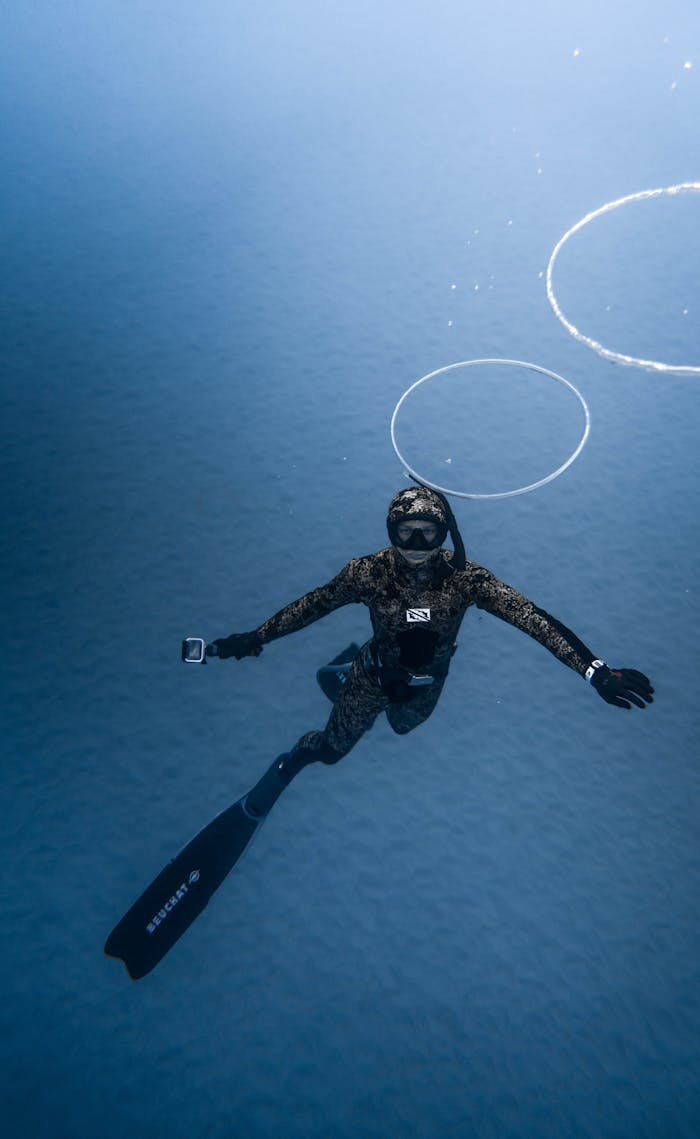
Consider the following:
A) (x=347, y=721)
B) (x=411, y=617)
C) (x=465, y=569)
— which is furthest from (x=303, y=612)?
(x=465, y=569)

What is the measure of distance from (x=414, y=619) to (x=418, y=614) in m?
0.03

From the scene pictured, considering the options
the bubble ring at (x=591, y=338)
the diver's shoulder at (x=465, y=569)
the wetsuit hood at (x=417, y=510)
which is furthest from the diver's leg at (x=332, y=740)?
the bubble ring at (x=591, y=338)

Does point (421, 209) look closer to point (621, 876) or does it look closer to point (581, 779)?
point (581, 779)

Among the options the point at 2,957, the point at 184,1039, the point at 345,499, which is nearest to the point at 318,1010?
the point at 184,1039

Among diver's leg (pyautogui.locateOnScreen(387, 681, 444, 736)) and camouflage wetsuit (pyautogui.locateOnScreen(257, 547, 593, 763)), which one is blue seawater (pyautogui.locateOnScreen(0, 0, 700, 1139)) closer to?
diver's leg (pyautogui.locateOnScreen(387, 681, 444, 736))

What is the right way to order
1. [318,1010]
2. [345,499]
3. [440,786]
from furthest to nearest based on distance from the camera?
[345,499], [440,786], [318,1010]

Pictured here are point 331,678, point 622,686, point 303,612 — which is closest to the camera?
point 622,686

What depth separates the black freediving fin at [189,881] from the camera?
318 centimetres

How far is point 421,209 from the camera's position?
6.13m

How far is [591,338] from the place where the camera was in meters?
5.13

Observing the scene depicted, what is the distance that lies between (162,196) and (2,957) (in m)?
5.47

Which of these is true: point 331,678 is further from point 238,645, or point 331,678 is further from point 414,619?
point 414,619

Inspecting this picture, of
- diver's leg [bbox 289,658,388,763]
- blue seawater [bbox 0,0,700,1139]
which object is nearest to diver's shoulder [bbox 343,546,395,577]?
diver's leg [bbox 289,658,388,763]

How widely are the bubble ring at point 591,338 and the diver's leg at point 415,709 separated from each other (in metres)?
2.89
